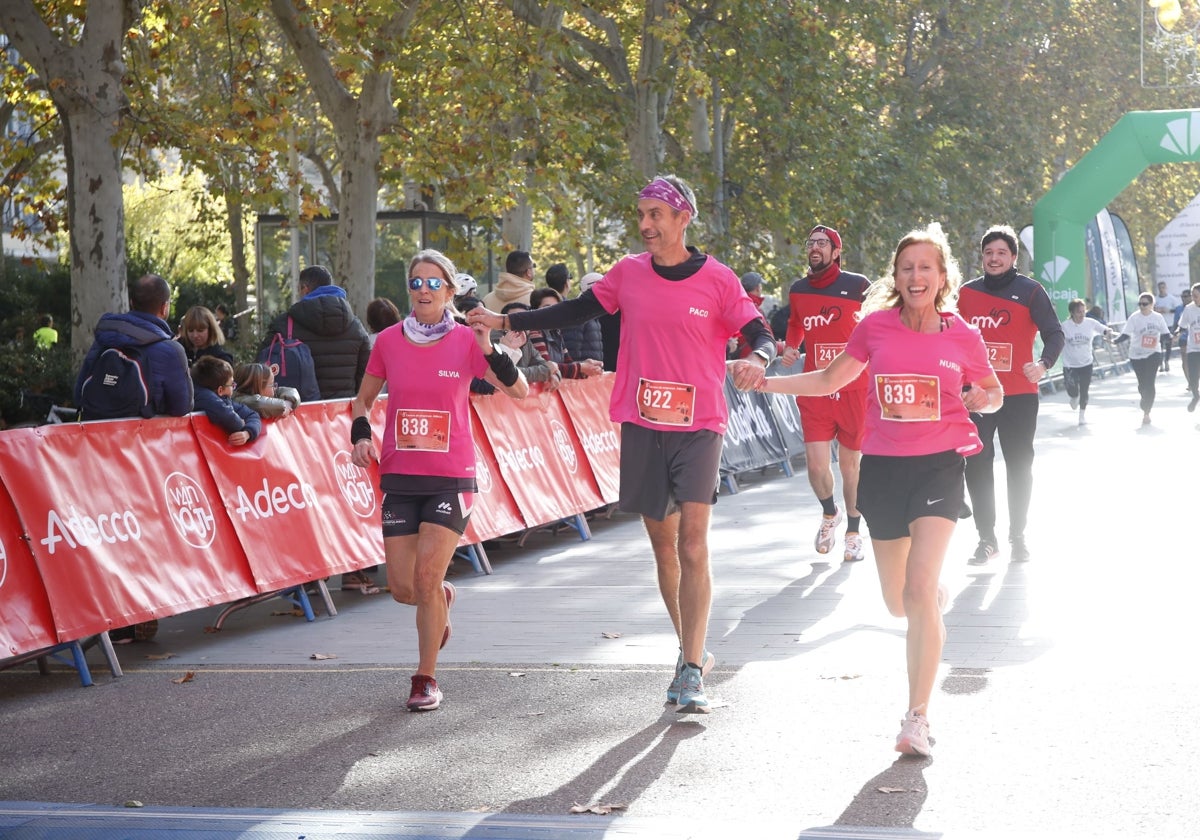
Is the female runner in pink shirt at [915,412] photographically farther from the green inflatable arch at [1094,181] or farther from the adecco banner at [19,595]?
the green inflatable arch at [1094,181]

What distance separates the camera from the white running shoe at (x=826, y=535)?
36.7 feet

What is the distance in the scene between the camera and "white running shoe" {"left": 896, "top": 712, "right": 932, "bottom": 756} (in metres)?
5.79

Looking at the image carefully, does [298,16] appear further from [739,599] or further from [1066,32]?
[1066,32]

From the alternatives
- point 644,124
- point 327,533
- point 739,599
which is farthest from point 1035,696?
point 644,124

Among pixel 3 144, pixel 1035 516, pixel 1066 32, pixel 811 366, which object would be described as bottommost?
pixel 1035 516

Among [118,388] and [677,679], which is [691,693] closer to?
[677,679]

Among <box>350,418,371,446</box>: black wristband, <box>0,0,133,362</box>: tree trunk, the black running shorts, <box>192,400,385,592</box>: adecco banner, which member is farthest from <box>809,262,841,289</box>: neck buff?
<box>0,0,133,362</box>: tree trunk

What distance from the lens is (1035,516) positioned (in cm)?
1298

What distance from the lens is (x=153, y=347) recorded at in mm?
8891

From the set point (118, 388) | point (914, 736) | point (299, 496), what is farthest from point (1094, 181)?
point (914, 736)

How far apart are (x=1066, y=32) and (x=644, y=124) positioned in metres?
18.2

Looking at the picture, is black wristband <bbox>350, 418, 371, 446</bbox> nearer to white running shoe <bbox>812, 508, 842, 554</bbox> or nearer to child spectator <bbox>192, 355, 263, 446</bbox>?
child spectator <bbox>192, 355, 263, 446</bbox>

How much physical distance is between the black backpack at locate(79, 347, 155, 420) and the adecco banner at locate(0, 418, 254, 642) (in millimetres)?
262

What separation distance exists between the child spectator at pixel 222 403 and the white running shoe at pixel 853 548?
3896 mm
